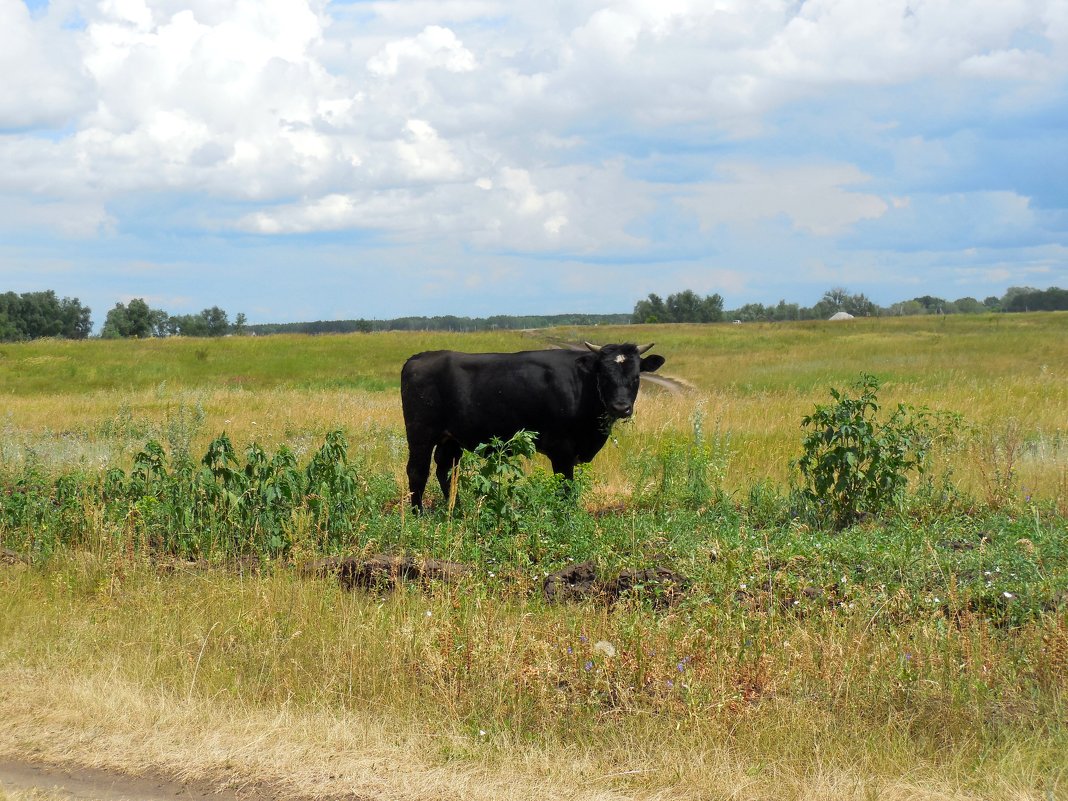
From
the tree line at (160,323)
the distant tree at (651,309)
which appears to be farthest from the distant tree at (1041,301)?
the tree line at (160,323)

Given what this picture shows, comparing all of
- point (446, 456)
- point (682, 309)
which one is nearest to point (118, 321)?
point (682, 309)

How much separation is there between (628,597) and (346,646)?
197cm

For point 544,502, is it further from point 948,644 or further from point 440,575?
point 948,644

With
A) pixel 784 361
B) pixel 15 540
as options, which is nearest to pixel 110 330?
pixel 784 361

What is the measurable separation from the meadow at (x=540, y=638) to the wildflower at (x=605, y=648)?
2 centimetres

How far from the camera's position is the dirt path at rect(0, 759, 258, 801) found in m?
5.05

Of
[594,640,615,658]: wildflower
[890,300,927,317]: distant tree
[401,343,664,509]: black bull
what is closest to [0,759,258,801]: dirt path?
[594,640,615,658]: wildflower

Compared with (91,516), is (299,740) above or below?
below

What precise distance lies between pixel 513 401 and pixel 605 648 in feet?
20.7

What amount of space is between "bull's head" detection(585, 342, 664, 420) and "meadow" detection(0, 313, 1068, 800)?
2.43 ft

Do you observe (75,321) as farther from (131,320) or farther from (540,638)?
(540,638)

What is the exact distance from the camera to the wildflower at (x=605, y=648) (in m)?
6.21

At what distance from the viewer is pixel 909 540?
833cm

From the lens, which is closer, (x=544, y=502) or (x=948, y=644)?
(x=948, y=644)
